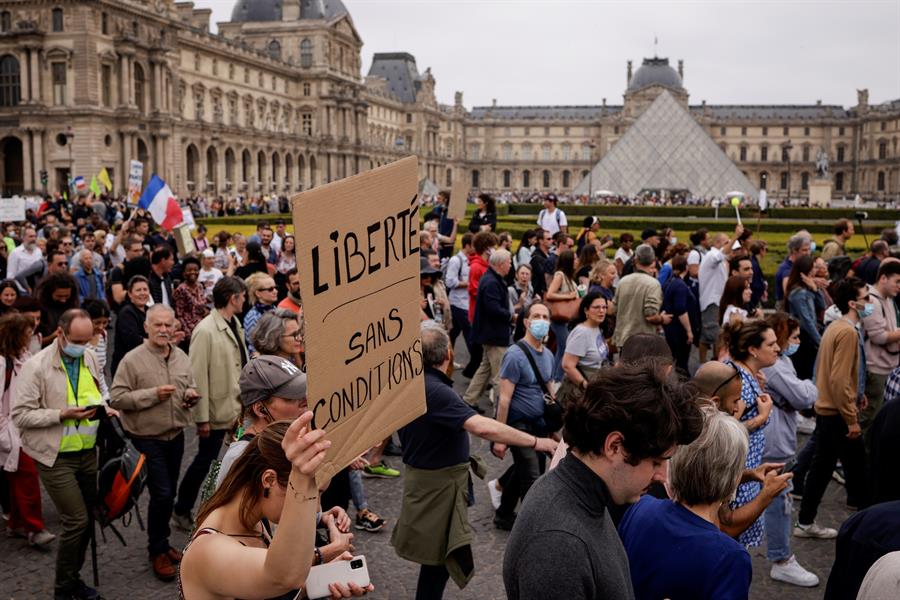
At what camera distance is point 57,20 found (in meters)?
38.5

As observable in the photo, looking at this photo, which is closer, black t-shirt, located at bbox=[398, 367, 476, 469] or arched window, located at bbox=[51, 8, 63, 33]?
black t-shirt, located at bbox=[398, 367, 476, 469]

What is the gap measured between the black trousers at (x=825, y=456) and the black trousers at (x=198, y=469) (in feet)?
12.8

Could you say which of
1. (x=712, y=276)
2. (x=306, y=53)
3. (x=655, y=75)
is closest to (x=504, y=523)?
(x=712, y=276)

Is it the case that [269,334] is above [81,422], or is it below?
above

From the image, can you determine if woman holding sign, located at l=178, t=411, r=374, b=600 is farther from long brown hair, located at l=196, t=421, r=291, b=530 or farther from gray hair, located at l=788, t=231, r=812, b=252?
gray hair, located at l=788, t=231, r=812, b=252

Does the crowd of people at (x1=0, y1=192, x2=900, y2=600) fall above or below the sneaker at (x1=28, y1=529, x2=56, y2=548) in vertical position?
above

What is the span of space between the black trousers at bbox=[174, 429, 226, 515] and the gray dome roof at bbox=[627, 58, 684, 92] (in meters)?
109

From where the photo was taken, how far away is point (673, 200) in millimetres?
51625

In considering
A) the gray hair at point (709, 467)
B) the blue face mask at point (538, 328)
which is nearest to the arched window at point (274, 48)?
the blue face mask at point (538, 328)

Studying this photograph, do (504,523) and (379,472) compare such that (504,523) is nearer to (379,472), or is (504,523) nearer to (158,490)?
(379,472)

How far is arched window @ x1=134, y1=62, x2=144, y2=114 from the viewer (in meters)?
42.6

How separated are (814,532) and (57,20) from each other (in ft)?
135

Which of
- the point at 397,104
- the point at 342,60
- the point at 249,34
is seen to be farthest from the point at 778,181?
the point at 249,34

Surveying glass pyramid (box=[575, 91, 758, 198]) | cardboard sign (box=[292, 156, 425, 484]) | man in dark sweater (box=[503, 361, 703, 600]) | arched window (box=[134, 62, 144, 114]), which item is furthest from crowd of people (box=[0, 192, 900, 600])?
glass pyramid (box=[575, 91, 758, 198])
